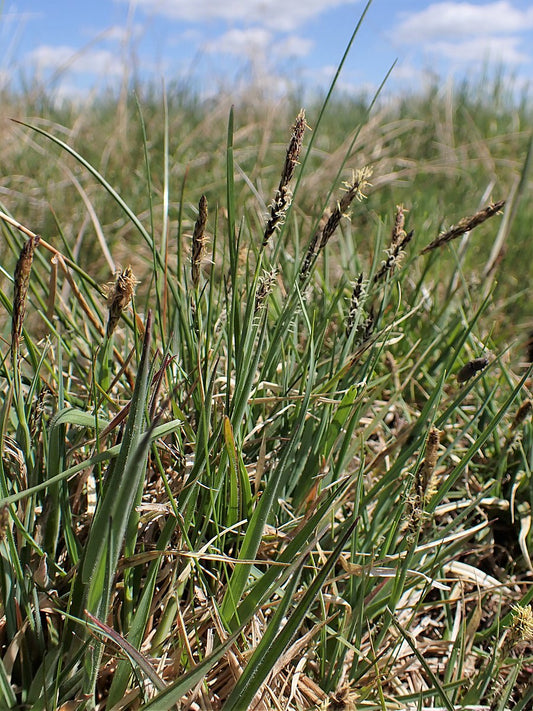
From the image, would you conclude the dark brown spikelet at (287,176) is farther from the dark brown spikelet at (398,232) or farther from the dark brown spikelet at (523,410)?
the dark brown spikelet at (523,410)

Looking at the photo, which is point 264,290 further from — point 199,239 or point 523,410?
point 523,410

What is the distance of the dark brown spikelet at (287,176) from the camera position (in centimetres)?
83

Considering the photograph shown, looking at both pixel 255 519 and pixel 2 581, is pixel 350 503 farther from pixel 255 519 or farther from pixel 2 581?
pixel 2 581

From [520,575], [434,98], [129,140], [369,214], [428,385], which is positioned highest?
[434,98]

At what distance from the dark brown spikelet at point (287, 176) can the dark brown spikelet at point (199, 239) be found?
0.09 meters

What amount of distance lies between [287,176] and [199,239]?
0.51ft

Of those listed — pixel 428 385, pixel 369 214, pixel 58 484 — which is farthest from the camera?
pixel 369 214

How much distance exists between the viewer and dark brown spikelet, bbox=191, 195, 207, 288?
86 centimetres

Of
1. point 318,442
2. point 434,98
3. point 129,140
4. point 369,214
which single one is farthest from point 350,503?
point 434,98

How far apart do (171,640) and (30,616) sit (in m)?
0.22

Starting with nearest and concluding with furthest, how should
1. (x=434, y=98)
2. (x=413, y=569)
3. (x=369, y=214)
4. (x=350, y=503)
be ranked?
1. (x=413, y=569)
2. (x=350, y=503)
3. (x=369, y=214)
4. (x=434, y=98)

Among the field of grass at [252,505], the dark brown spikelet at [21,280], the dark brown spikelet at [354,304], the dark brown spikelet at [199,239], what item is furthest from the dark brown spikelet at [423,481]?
the dark brown spikelet at [21,280]

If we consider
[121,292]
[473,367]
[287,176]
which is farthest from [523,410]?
[121,292]

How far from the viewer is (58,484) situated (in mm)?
872
